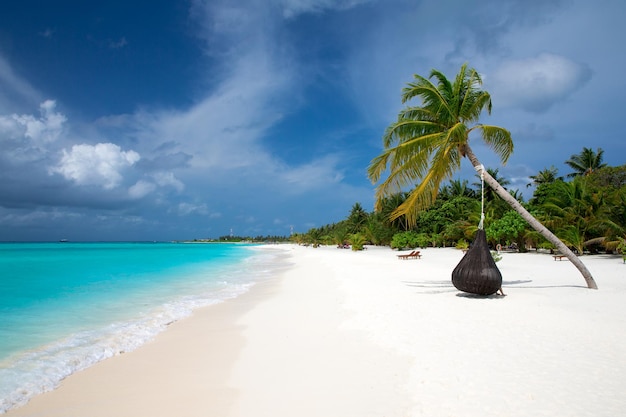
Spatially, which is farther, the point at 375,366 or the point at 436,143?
the point at 436,143

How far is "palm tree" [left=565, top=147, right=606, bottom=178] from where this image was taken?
1432 inches

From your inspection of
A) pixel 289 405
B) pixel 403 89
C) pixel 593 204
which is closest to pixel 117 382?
pixel 289 405

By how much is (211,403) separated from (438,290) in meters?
7.50

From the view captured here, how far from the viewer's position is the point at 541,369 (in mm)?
3902

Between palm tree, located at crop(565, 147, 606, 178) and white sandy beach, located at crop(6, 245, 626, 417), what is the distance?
120 feet

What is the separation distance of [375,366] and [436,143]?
6316mm

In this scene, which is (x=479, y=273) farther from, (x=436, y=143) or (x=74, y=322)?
(x=74, y=322)

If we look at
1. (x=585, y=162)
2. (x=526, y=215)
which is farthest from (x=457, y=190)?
(x=526, y=215)

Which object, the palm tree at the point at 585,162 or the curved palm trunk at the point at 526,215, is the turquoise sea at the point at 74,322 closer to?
the curved palm trunk at the point at 526,215

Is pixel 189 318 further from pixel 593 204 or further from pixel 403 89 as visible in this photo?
pixel 593 204

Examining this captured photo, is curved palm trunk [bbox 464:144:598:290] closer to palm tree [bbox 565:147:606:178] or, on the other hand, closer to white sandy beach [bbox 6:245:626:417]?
white sandy beach [bbox 6:245:626:417]

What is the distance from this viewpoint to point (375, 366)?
163 inches

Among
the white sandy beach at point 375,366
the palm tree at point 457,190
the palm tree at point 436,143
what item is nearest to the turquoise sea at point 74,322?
the white sandy beach at point 375,366

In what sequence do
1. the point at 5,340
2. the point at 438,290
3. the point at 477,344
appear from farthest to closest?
the point at 438,290 → the point at 5,340 → the point at 477,344
